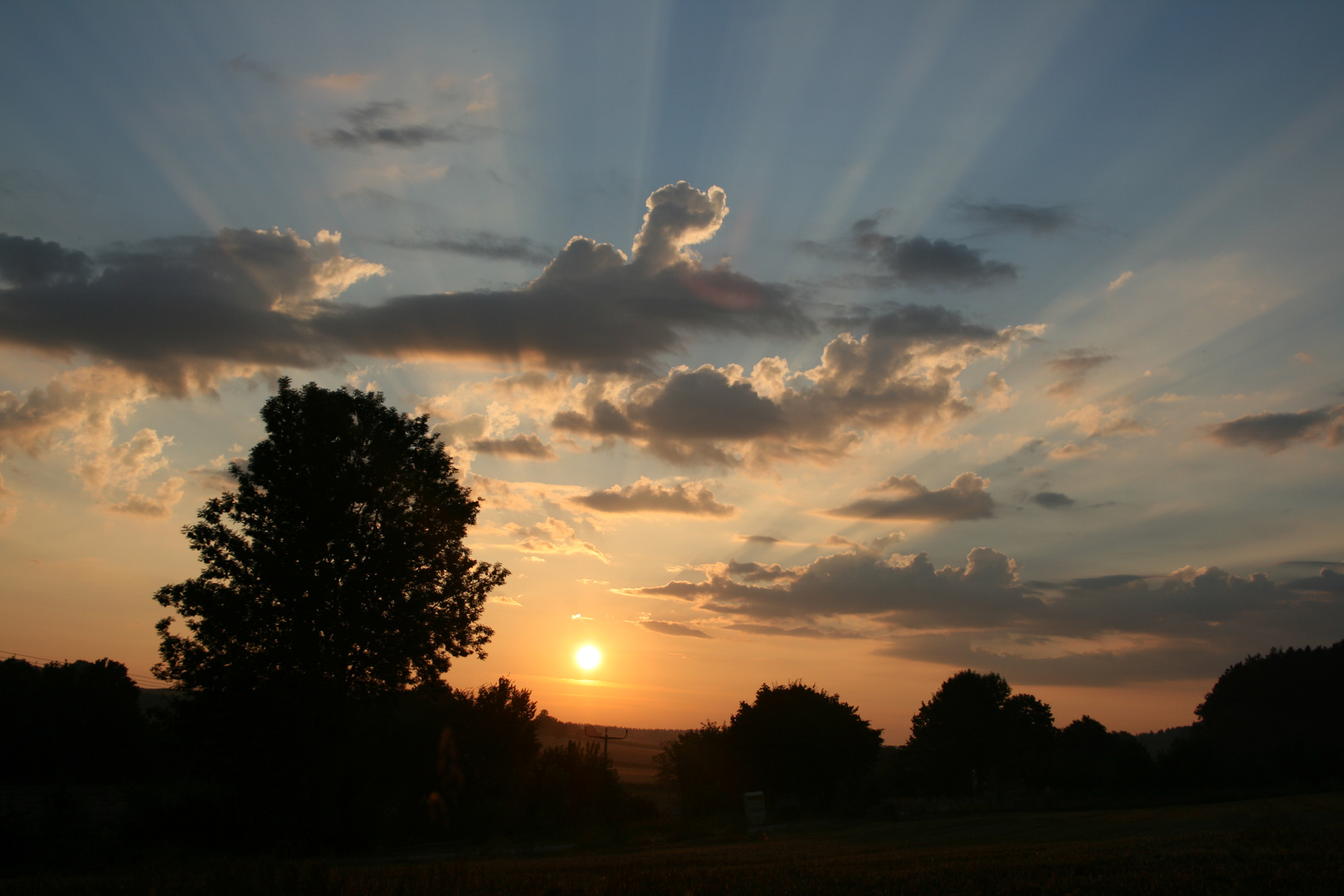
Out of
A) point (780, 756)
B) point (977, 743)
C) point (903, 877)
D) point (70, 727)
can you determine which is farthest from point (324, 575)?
point (977, 743)

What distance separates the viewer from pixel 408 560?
32094mm

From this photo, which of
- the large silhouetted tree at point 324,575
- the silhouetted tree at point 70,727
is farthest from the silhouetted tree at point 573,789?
the silhouetted tree at point 70,727

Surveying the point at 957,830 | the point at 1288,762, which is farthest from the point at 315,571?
the point at 1288,762

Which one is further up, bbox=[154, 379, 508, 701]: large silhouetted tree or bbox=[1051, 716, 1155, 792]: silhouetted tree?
bbox=[154, 379, 508, 701]: large silhouetted tree

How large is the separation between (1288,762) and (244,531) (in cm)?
8096

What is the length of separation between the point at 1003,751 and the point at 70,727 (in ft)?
290

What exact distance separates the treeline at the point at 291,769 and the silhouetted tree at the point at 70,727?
0.10 m

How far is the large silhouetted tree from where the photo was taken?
99.9 feet

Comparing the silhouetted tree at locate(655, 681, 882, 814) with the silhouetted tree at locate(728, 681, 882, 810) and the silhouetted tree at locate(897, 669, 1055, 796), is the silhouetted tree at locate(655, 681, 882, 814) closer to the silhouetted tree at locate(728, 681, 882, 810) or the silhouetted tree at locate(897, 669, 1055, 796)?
the silhouetted tree at locate(728, 681, 882, 810)

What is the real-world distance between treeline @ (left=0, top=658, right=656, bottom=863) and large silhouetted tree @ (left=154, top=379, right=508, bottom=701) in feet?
4.46

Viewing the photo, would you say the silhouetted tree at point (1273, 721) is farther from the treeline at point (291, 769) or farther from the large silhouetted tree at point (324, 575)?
the large silhouetted tree at point (324, 575)

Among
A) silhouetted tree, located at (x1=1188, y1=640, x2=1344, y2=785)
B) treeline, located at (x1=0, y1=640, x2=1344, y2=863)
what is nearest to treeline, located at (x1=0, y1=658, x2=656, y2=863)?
treeline, located at (x1=0, y1=640, x2=1344, y2=863)

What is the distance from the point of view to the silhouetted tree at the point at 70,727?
68062 mm

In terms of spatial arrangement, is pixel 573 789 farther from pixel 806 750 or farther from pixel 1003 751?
pixel 1003 751
